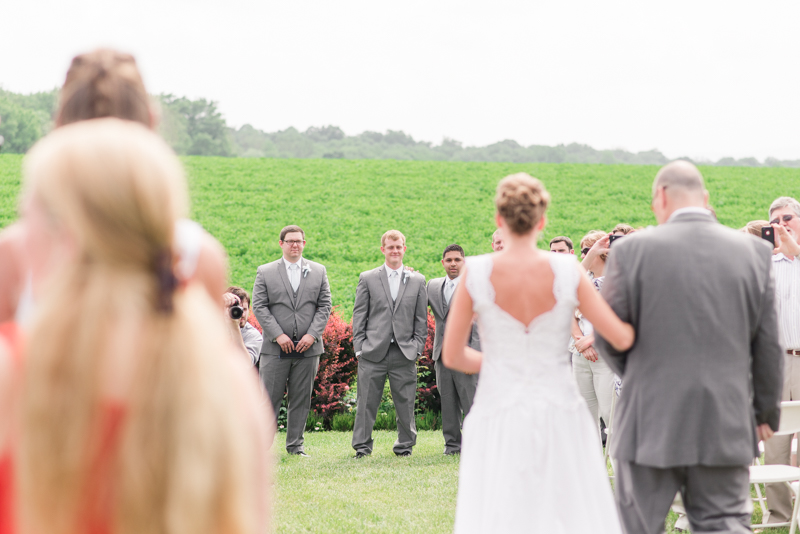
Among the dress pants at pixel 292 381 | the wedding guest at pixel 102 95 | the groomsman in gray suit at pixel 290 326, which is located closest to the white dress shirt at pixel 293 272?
the groomsman in gray suit at pixel 290 326

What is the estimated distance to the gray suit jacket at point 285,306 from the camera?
974 centimetres

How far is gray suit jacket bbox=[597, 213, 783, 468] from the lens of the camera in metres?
3.67

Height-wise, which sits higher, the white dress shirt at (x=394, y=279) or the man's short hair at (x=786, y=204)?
the man's short hair at (x=786, y=204)

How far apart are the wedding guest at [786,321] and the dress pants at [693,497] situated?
2.42 metres

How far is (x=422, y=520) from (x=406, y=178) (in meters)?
34.6

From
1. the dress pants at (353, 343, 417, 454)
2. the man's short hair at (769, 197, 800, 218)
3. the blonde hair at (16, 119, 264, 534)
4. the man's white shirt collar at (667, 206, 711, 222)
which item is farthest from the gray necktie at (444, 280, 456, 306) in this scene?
the blonde hair at (16, 119, 264, 534)

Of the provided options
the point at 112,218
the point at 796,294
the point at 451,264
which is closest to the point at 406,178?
the point at 451,264

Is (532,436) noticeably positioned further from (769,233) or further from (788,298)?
(788,298)

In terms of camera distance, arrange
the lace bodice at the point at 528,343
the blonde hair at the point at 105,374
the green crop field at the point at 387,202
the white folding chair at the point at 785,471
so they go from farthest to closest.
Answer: the green crop field at the point at 387,202, the white folding chair at the point at 785,471, the lace bodice at the point at 528,343, the blonde hair at the point at 105,374

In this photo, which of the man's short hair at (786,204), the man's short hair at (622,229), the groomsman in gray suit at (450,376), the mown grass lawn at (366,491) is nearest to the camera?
the mown grass lawn at (366,491)

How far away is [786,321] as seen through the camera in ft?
19.7

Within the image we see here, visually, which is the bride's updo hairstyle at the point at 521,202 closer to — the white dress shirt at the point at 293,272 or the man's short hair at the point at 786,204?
the man's short hair at the point at 786,204

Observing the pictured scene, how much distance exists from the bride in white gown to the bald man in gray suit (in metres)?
0.18

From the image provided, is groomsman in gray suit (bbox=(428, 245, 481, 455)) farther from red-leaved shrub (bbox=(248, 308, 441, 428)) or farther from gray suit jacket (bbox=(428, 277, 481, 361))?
red-leaved shrub (bbox=(248, 308, 441, 428))
